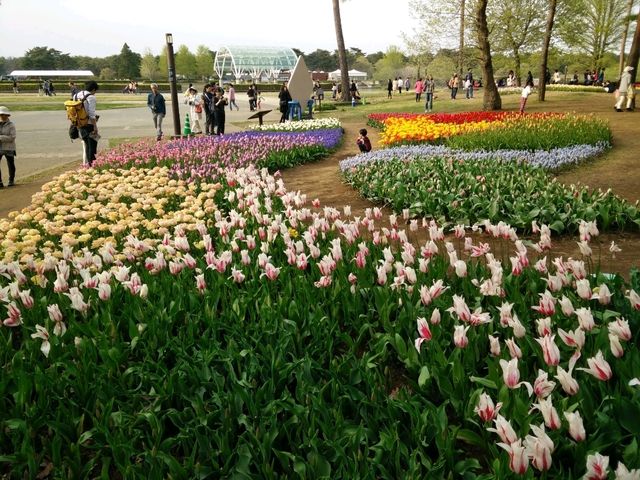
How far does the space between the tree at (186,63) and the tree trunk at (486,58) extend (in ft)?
365

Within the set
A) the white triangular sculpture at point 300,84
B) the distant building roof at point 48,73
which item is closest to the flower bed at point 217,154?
the white triangular sculpture at point 300,84

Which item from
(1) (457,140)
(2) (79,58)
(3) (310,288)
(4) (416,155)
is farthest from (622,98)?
(2) (79,58)

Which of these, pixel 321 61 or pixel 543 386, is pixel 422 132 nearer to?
pixel 543 386

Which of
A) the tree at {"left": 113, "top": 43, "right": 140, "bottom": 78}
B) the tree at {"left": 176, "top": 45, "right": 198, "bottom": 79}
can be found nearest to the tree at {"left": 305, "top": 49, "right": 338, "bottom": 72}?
the tree at {"left": 176, "top": 45, "right": 198, "bottom": 79}

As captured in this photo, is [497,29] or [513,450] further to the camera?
[497,29]

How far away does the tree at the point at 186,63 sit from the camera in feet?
406

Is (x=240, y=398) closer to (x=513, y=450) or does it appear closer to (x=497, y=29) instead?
(x=513, y=450)

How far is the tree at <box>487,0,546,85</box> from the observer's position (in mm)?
27344

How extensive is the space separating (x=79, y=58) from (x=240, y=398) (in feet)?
525

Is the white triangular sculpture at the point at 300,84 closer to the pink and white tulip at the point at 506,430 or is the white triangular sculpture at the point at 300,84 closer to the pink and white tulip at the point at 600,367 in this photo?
the pink and white tulip at the point at 600,367

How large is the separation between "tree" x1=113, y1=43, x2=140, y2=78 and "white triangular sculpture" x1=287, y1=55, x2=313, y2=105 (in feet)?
339

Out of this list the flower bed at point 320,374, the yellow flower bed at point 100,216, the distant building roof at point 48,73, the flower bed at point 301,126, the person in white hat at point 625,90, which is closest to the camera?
the flower bed at point 320,374

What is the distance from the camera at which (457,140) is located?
1212cm

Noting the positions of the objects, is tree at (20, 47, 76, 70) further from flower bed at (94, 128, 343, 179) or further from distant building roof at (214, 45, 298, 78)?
flower bed at (94, 128, 343, 179)
